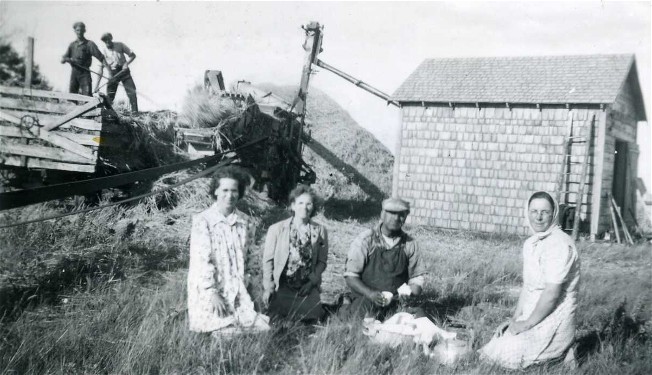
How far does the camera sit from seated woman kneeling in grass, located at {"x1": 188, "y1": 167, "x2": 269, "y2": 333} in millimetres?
3783

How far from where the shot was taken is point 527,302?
4074 mm

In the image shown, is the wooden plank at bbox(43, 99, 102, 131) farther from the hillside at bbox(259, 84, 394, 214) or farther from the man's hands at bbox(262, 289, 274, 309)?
the hillside at bbox(259, 84, 394, 214)

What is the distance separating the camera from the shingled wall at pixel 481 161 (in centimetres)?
1233

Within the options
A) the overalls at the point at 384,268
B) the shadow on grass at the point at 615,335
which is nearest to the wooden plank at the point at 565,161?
the shadow on grass at the point at 615,335

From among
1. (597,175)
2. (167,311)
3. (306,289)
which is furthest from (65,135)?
(597,175)

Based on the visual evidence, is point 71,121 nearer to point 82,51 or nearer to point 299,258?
point 82,51

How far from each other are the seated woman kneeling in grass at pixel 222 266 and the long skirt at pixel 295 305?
506 mm

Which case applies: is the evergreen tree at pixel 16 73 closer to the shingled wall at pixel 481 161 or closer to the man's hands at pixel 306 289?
the man's hands at pixel 306 289

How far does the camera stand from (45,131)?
6523 mm

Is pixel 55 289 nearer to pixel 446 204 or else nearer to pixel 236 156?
pixel 236 156

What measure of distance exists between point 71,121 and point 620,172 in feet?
46.2

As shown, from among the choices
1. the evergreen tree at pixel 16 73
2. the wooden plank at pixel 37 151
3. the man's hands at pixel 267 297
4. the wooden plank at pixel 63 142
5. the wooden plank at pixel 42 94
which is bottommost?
the man's hands at pixel 267 297

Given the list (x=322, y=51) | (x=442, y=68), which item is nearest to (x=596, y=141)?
(x=442, y=68)

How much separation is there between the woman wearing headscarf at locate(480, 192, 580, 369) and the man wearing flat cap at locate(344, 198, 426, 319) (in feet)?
3.06
